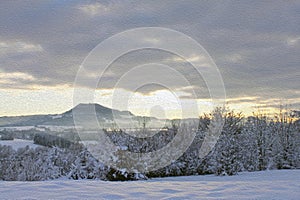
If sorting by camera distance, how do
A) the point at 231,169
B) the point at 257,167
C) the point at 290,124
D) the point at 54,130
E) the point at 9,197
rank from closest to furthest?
the point at 9,197 → the point at 231,169 → the point at 257,167 → the point at 290,124 → the point at 54,130

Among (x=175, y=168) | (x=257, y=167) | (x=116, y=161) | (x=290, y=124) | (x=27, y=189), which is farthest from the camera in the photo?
(x=290, y=124)

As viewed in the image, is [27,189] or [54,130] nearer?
[27,189]

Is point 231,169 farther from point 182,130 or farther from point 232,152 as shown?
point 182,130

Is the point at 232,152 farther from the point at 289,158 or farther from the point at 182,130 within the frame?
the point at 289,158

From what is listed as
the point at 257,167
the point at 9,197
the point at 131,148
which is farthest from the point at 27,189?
the point at 257,167

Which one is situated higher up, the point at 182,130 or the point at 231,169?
the point at 182,130

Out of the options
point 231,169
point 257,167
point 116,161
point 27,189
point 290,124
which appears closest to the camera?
point 27,189

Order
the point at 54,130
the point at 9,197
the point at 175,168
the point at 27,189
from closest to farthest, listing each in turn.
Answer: the point at 9,197 → the point at 27,189 → the point at 175,168 → the point at 54,130

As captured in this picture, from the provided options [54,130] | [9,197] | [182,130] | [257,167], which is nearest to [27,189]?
[9,197]

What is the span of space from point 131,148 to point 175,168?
3.80m

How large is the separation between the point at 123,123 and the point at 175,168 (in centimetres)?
499

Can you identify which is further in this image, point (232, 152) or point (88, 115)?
point (88, 115)

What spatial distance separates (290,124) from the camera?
113 ft

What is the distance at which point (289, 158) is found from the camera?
1175 inches
